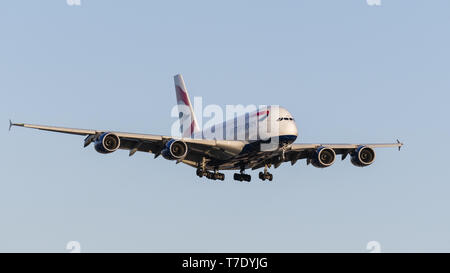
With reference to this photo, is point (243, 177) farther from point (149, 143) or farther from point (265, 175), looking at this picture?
point (149, 143)

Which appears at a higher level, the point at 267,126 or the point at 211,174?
the point at 267,126

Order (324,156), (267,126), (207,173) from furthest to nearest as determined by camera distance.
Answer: (207,173) → (324,156) → (267,126)

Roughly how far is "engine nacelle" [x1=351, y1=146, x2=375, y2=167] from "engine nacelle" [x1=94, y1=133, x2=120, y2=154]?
19.5 m

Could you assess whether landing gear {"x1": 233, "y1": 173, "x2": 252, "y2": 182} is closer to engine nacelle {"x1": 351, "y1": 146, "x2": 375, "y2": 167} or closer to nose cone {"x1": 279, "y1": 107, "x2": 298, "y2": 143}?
nose cone {"x1": 279, "y1": 107, "x2": 298, "y2": 143}

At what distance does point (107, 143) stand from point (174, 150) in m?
4.95

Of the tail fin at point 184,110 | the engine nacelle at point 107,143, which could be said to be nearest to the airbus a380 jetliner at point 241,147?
the engine nacelle at point 107,143

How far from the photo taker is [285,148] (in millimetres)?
57844

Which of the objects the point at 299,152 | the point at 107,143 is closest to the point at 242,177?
the point at 299,152

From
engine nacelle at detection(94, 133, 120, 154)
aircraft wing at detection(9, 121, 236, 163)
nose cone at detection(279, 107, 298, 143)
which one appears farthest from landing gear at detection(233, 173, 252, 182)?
engine nacelle at detection(94, 133, 120, 154)

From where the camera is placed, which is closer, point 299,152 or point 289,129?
point 289,129

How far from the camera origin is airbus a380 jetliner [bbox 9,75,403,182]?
56.6 meters

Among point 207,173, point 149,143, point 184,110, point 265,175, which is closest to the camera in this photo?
point 149,143

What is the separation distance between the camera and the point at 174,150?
57219 mm
